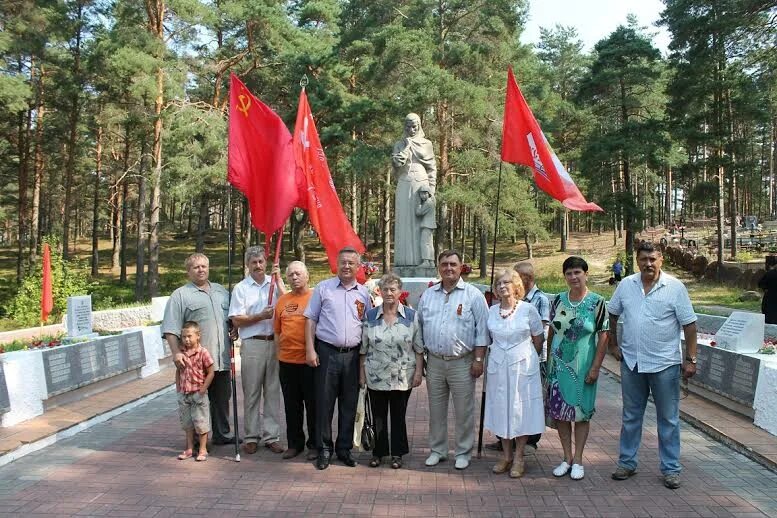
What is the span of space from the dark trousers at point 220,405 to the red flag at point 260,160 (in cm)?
143

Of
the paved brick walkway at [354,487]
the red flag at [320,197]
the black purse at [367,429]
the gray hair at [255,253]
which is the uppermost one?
the red flag at [320,197]

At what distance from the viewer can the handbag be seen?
5266 millimetres

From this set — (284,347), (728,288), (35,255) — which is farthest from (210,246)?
(284,347)

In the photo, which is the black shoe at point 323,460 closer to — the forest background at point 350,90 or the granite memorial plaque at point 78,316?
the granite memorial plaque at point 78,316

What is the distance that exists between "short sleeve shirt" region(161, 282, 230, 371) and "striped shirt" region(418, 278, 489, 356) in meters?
1.86

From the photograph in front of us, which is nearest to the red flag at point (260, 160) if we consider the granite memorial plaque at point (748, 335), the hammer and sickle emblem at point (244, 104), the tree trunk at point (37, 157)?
the hammer and sickle emblem at point (244, 104)

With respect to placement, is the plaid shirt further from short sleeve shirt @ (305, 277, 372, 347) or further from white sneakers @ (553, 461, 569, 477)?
white sneakers @ (553, 461, 569, 477)

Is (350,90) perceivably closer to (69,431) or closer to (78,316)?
(78,316)

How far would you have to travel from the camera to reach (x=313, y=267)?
123 ft

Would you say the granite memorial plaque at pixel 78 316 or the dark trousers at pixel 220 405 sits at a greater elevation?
the granite memorial plaque at pixel 78 316

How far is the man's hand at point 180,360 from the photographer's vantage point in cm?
507

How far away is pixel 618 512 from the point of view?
3.96 m

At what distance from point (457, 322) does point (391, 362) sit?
0.61 meters

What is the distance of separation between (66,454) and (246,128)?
3340 millimetres
